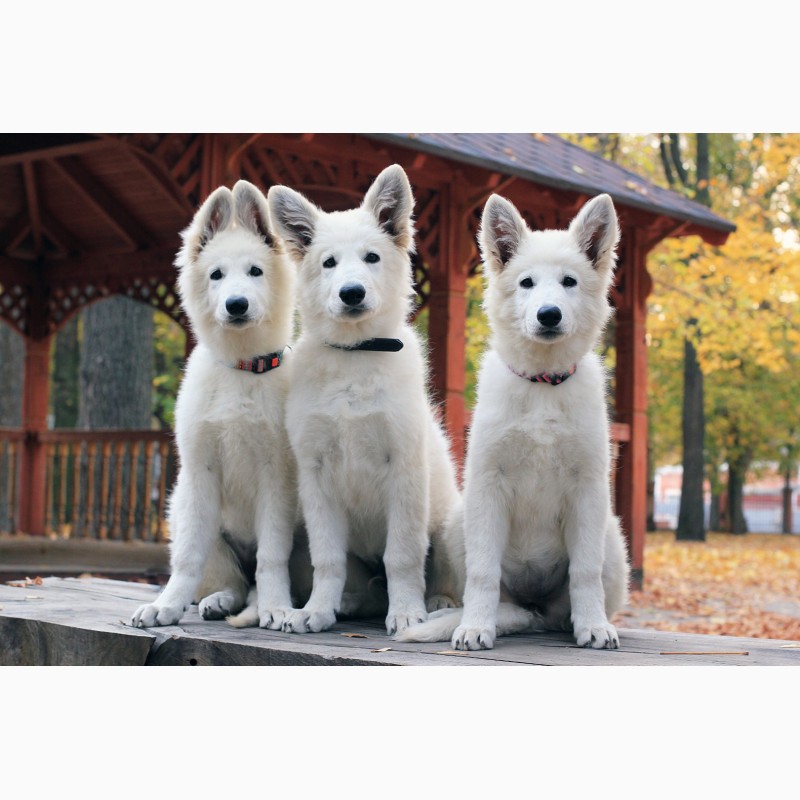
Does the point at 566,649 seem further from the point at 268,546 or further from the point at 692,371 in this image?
the point at 692,371

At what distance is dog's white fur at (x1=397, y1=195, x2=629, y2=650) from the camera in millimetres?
3031

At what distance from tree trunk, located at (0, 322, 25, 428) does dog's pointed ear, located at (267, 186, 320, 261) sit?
12941 mm

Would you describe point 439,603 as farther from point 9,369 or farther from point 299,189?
point 9,369

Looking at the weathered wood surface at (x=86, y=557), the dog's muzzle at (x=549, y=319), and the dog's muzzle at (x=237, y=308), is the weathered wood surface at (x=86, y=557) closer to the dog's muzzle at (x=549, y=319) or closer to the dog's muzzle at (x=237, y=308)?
the dog's muzzle at (x=237, y=308)

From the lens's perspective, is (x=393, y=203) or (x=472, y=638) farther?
(x=393, y=203)

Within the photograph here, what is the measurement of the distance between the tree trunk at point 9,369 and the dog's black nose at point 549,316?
44.8ft

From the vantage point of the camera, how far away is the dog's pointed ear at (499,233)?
307cm

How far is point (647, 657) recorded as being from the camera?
2.96m

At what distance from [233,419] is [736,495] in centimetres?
2335

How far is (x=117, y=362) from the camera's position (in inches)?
483

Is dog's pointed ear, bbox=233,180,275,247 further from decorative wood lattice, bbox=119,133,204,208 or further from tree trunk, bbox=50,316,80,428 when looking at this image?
tree trunk, bbox=50,316,80,428

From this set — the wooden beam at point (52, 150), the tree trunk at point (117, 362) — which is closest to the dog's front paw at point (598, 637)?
the wooden beam at point (52, 150)

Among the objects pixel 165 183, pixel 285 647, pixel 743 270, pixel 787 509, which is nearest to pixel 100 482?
pixel 165 183

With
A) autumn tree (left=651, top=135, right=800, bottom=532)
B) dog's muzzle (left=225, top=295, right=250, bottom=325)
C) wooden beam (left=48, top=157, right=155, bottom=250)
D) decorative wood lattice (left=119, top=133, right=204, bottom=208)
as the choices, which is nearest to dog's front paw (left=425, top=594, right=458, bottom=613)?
dog's muzzle (left=225, top=295, right=250, bottom=325)
